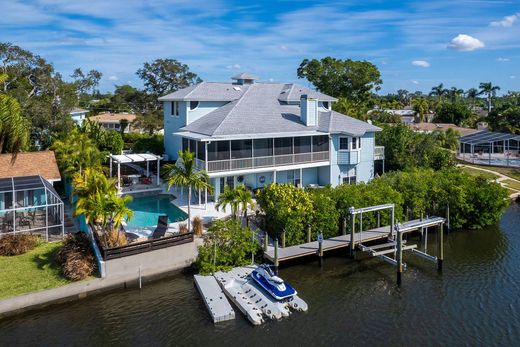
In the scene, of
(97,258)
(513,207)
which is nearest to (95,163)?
(97,258)

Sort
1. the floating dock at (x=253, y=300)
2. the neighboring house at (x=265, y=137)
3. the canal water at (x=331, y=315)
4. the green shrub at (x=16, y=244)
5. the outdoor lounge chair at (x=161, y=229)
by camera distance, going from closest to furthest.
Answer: the canal water at (x=331, y=315)
the floating dock at (x=253, y=300)
the green shrub at (x=16, y=244)
the outdoor lounge chair at (x=161, y=229)
the neighboring house at (x=265, y=137)

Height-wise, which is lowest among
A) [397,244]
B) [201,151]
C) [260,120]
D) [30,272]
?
[30,272]

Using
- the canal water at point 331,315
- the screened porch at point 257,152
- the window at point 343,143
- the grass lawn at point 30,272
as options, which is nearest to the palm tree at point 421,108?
the window at point 343,143

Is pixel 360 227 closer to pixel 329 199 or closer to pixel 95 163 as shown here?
pixel 329 199

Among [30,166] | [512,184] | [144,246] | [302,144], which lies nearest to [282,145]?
[302,144]

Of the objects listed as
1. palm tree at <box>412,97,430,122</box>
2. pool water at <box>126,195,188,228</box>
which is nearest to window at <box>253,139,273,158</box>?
pool water at <box>126,195,188,228</box>

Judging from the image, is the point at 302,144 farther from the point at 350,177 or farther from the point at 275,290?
the point at 275,290

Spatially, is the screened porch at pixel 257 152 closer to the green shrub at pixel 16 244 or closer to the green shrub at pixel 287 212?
the green shrub at pixel 287 212
